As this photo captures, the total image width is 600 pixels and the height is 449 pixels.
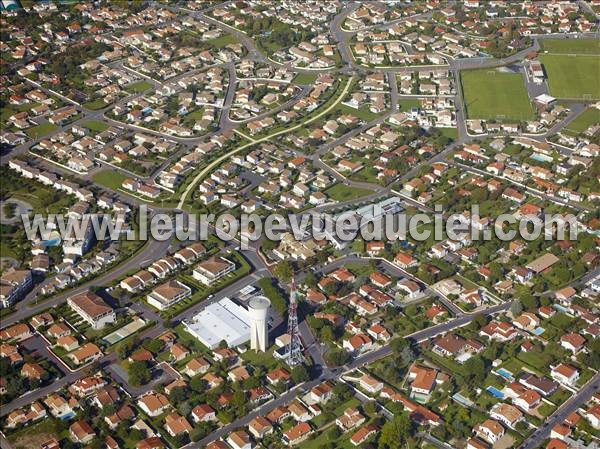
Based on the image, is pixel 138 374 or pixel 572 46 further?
pixel 572 46

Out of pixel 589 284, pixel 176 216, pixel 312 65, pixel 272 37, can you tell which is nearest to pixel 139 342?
pixel 176 216

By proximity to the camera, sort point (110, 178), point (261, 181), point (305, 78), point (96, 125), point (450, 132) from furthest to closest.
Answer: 1. point (305, 78)
2. point (96, 125)
3. point (450, 132)
4. point (110, 178)
5. point (261, 181)

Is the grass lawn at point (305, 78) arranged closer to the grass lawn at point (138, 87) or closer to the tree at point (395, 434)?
the grass lawn at point (138, 87)

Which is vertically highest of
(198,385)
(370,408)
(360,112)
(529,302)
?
(529,302)

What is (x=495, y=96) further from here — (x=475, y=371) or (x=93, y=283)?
(x=93, y=283)

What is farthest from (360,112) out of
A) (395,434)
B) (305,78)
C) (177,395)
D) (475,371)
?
(395,434)

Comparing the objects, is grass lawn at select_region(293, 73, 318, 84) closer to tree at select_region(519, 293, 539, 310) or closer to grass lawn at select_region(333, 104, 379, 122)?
grass lawn at select_region(333, 104, 379, 122)
